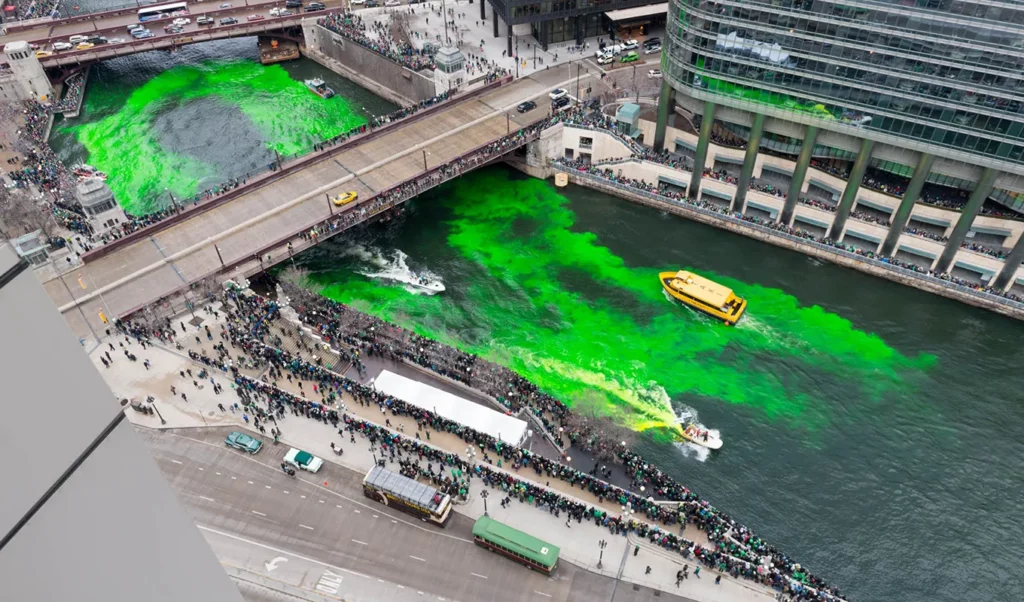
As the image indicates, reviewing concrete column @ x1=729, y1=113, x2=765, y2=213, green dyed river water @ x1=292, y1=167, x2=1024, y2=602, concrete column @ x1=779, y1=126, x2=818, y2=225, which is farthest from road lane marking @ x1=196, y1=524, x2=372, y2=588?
concrete column @ x1=779, y1=126, x2=818, y2=225

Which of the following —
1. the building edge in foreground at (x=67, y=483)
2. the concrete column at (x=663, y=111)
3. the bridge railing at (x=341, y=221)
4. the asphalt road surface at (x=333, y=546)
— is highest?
the building edge in foreground at (x=67, y=483)

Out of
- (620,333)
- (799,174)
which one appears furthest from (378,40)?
(799,174)

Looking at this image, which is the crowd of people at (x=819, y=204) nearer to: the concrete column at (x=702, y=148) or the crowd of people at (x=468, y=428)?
the concrete column at (x=702, y=148)

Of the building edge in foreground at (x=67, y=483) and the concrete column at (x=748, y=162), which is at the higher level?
the building edge in foreground at (x=67, y=483)

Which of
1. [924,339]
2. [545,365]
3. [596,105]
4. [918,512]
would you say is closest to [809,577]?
[918,512]

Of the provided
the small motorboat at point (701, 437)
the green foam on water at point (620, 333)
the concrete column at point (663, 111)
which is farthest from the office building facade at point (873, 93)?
the small motorboat at point (701, 437)

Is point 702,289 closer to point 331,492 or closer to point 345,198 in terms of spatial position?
point 345,198

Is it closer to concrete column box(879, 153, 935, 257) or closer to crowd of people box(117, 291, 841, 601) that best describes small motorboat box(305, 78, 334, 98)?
crowd of people box(117, 291, 841, 601)
